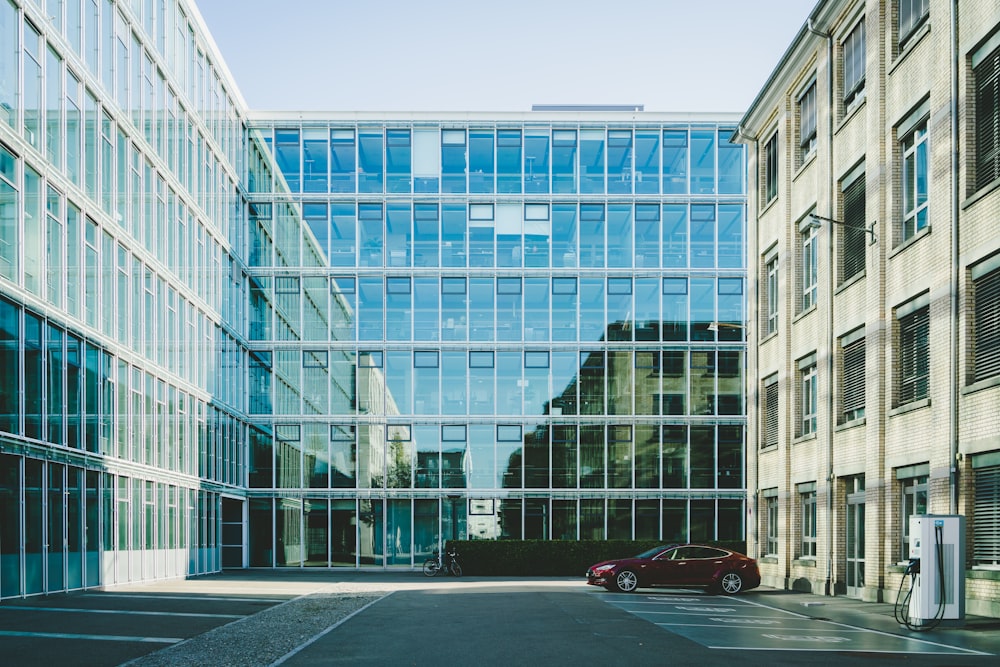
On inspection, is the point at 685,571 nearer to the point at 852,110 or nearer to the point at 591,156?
the point at 852,110

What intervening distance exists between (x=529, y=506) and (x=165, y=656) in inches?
1239

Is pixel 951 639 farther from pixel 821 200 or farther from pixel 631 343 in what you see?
pixel 631 343

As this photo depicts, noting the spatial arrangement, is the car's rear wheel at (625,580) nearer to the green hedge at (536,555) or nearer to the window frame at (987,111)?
the green hedge at (536,555)

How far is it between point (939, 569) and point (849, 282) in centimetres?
984

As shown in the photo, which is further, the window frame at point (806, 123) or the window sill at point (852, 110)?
the window frame at point (806, 123)

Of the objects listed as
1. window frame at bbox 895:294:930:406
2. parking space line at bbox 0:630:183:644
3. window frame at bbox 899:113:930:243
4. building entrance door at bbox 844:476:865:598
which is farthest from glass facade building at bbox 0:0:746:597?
parking space line at bbox 0:630:183:644

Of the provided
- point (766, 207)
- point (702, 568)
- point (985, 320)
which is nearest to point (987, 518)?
point (985, 320)

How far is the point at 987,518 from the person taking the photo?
20.2 metres

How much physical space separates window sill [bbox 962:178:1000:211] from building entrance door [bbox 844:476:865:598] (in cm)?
821

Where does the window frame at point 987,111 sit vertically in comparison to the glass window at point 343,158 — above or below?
below

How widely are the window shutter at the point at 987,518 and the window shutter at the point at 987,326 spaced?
178 cm

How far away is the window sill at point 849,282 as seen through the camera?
→ 2638cm

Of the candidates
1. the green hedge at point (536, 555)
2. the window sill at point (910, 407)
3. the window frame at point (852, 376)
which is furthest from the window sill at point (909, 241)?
the green hedge at point (536, 555)

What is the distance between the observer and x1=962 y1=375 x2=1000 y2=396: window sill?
19.7 metres
